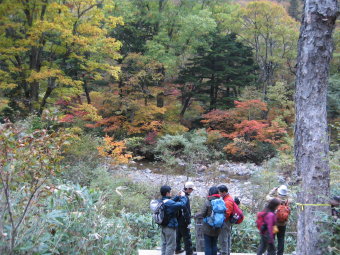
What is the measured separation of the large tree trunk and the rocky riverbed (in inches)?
199

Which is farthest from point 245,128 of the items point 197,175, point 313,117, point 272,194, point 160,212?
point 160,212

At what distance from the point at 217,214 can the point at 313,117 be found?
1894 millimetres

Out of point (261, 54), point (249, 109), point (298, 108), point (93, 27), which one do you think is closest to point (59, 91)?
point (93, 27)

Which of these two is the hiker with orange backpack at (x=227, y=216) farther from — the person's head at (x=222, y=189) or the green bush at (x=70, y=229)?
the green bush at (x=70, y=229)

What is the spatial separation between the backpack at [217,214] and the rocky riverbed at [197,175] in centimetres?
517

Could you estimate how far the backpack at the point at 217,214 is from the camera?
3.70 m

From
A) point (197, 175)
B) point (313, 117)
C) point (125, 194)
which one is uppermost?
point (313, 117)

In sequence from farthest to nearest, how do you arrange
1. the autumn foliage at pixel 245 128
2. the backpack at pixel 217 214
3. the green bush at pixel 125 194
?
the autumn foliage at pixel 245 128 < the green bush at pixel 125 194 < the backpack at pixel 217 214

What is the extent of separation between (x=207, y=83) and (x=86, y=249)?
16690mm

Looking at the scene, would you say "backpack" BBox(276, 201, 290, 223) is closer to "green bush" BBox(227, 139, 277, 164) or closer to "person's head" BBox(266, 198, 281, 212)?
"person's head" BBox(266, 198, 281, 212)

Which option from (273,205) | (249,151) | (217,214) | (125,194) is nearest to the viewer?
(273,205)

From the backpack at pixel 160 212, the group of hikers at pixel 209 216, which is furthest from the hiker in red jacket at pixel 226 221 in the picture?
the backpack at pixel 160 212

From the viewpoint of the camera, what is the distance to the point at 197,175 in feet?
39.1

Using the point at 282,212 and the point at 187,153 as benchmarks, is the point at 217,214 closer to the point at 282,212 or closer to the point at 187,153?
the point at 282,212
